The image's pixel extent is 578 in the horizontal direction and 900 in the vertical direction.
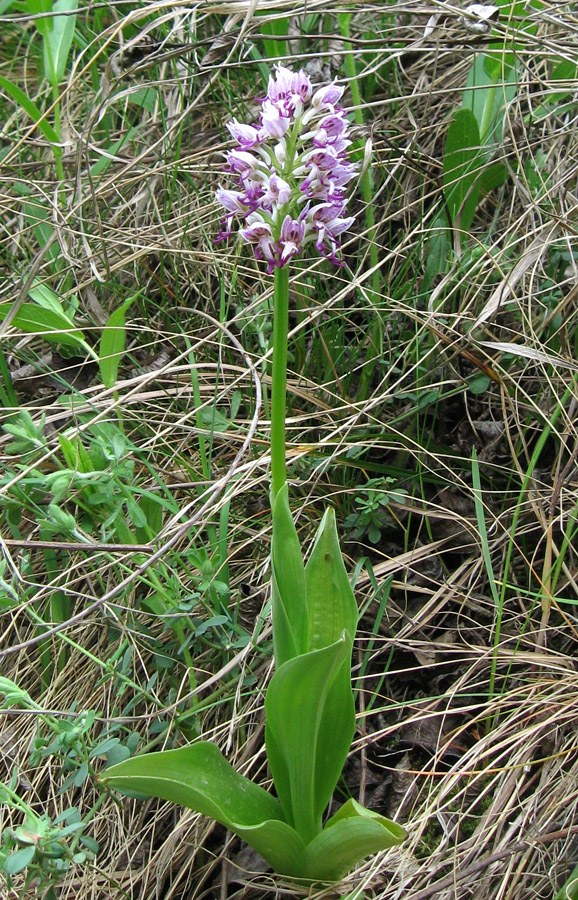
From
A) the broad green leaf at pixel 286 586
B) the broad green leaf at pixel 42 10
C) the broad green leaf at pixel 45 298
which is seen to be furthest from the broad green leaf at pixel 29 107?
the broad green leaf at pixel 286 586

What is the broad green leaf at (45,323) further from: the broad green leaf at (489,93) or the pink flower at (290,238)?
the broad green leaf at (489,93)

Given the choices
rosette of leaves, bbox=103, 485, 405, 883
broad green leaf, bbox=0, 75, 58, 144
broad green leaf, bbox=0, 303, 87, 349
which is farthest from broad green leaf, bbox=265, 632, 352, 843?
broad green leaf, bbox=0, 75, 58, 144

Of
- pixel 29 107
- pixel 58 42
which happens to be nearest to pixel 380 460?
pixel 29 107

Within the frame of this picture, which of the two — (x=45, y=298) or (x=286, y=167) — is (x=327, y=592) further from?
(x=45, y=298)

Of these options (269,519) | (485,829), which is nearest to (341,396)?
(269,519)

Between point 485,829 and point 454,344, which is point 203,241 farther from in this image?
point 485,829

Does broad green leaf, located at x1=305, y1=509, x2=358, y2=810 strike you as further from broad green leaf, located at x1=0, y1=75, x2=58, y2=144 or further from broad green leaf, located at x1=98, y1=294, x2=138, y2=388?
broad green leaf, located at x1=0, y1=75, x2=58, y2=144
